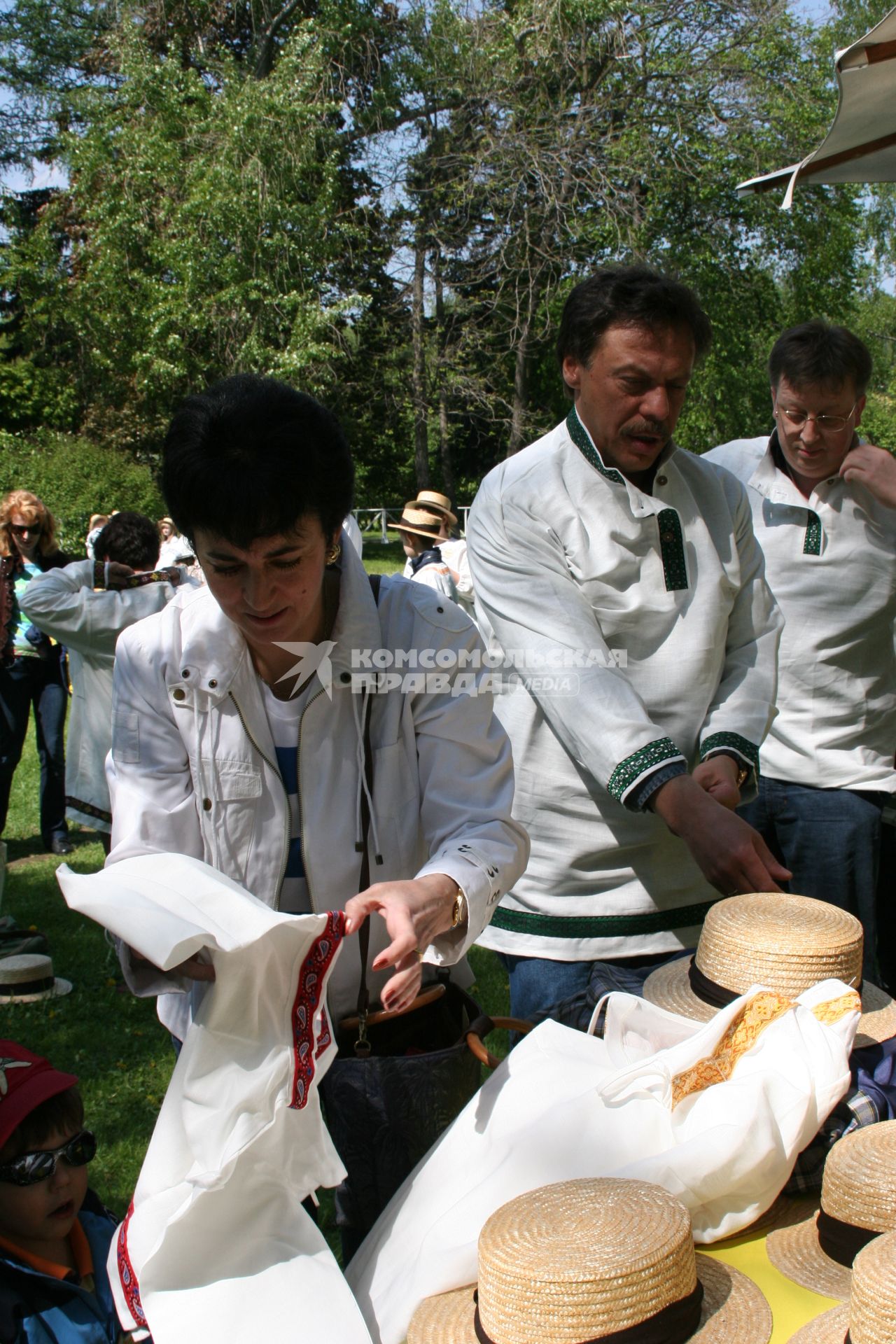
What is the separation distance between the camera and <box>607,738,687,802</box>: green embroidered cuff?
1880 millimetres

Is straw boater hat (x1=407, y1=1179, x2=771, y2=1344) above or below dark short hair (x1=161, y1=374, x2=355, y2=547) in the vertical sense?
below

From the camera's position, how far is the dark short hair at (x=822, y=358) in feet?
9.73

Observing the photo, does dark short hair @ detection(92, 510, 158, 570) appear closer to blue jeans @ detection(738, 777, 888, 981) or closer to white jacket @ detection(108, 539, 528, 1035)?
blue jeans @ detection(738, 777, 888, 981)

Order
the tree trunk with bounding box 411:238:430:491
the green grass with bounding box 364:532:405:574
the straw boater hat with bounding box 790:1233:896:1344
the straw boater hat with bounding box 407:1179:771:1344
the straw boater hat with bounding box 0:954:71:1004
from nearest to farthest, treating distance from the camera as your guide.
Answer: the straw boater hat with bounding box 790:1233:896:1344 < the straw boater hat with bounding box 407:1179:771:1344 < the straw boater hat with bounding box 0:954:71:1004 < the green grass with bounding box 364:532:405:574 < the tree trunk with bounding box 411:238:430:491

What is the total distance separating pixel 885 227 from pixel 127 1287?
104 feet

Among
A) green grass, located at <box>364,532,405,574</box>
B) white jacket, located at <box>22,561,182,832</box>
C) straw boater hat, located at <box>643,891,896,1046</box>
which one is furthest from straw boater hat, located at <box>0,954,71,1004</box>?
green grass, located at <box>364,532,405,574</box>


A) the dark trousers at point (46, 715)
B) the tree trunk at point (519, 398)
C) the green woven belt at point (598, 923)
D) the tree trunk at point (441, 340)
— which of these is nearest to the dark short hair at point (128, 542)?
the dark trousers at point (46, 715)

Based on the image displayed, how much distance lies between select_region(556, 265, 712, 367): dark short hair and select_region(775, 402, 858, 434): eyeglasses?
86cm

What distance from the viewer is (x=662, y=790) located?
1.86 metres

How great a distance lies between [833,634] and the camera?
2.93m

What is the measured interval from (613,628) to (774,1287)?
1.11m

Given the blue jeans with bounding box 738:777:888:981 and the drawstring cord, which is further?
the blue jeans with bounding box 738:777:888:981

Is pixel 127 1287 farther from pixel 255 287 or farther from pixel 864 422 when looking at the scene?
pixel 864 422

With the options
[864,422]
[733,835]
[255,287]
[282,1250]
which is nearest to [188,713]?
[282,1250]
